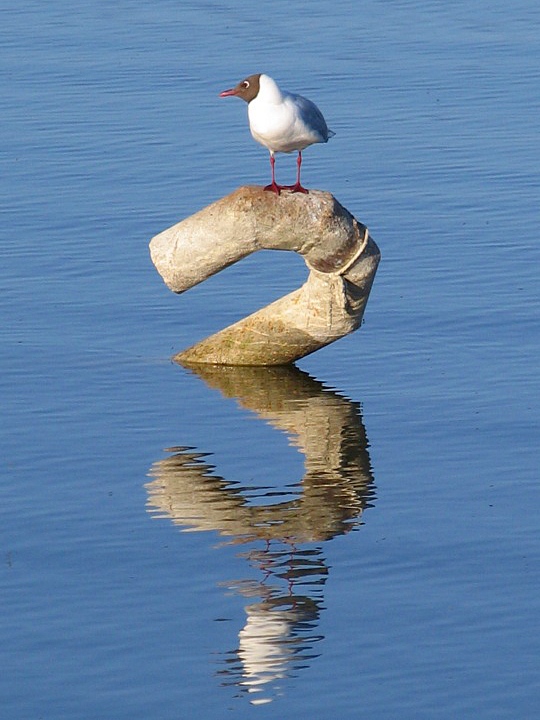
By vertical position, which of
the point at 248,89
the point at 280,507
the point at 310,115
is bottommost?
the point at 280,507

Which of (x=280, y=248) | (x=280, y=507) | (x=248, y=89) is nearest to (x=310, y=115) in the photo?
(x=248, y=89)

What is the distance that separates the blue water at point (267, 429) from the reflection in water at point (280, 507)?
0.04m

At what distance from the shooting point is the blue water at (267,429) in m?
16.0

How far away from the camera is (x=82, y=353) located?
83.5 feet

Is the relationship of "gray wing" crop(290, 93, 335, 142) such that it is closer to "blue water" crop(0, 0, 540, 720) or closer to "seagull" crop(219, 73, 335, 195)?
"seagull" crop(219, 73, 335, 195)

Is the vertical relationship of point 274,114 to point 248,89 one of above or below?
below

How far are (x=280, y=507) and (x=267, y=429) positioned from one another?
120 inches

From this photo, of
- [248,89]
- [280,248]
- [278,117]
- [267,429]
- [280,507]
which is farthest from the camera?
[280,248]

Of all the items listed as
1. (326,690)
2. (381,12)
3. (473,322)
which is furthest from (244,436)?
(381,12)

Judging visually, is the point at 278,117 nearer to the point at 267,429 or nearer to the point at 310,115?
the point at 310,115

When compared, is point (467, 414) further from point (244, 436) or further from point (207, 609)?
point (207, 609)

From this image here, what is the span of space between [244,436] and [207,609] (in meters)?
5.56

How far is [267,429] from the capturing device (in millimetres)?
22719

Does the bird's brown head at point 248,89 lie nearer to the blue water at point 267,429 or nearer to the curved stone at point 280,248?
the curved stone at point 280,248
